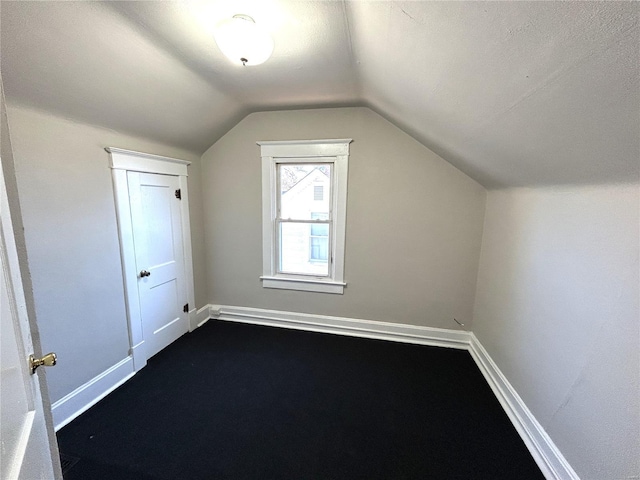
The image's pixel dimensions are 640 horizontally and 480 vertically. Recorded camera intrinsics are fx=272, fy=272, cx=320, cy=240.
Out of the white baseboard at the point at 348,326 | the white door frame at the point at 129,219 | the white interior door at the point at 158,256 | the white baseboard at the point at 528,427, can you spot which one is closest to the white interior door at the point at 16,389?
the white door frame at the point at 129,219

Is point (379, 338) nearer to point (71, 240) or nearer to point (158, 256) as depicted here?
point (158, 256)

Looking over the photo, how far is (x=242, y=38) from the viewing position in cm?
140

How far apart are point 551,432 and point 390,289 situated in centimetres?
161

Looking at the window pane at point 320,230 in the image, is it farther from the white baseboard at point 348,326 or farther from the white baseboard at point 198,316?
the white baseboard at point 198,316

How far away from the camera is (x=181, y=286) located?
2.95 m

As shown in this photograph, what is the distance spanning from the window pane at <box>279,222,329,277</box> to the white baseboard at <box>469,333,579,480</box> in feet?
5.83

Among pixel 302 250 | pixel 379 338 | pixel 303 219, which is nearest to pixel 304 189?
pixel 303 219

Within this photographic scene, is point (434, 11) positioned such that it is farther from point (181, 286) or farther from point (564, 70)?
Answer: point (181, 286)

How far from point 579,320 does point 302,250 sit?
→ 242 centimetres

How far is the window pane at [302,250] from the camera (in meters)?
3.17

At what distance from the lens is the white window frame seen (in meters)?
2.85

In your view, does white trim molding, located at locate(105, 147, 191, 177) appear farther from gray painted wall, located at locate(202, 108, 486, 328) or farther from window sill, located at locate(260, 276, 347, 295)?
window sill, located at locate(260, 276, 347, 295)

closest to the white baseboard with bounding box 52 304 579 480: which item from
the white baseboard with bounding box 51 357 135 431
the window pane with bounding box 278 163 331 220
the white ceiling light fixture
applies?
the white baseboard with bounding box 51 357 135 431

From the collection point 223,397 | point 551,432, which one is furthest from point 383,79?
point 223,397
